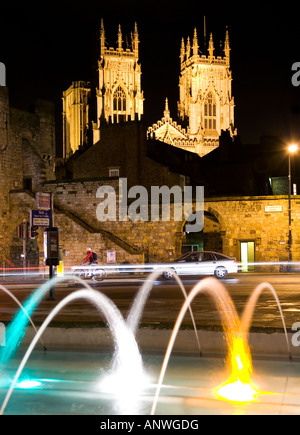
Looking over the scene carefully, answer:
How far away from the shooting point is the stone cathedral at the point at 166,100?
139875mm

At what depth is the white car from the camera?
33.8 meters

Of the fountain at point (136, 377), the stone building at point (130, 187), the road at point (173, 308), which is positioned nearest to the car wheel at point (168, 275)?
the road at point (173, 308)

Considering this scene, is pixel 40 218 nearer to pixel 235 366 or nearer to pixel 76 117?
pixel 235 366

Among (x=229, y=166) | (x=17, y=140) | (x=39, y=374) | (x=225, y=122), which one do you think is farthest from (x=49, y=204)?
(x=225, y=122)

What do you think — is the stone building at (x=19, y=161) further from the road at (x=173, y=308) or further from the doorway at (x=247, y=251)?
the road at (x=173, y=308)

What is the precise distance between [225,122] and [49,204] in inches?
5247

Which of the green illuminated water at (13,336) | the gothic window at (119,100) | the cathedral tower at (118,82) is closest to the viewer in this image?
the green illuminated water at (13,336)

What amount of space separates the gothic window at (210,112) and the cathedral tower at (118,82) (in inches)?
713

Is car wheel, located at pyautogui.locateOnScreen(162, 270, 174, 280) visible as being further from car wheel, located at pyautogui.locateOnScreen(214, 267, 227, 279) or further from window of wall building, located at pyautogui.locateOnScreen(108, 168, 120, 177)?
window of wall building, located at pyautogui.locateOnScreen(108, 168, 120, 177)

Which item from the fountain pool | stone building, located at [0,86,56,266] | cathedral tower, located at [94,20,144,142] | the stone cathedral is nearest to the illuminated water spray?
the fountain pool

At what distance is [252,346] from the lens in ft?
37.4

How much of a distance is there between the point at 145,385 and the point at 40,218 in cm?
1414

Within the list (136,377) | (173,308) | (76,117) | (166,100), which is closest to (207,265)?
(173,308)
